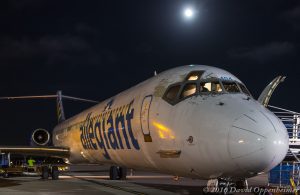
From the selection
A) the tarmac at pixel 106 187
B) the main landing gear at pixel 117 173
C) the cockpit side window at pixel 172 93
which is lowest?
the tarmac at pixel 106 187

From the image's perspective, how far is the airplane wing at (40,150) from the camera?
22781 millimetres

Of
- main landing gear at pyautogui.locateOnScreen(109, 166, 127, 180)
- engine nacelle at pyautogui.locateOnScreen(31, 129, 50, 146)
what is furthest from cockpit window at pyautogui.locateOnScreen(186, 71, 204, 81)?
engine nacelle at pyautogui.locateOnScreen(31, 129, 50, 146)

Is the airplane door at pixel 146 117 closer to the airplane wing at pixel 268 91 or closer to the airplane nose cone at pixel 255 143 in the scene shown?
the airplane nose cone at pixel 255 143

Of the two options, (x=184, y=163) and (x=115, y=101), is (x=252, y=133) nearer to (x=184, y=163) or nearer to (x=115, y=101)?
(x=184, y=163)

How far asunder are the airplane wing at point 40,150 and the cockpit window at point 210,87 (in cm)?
1388

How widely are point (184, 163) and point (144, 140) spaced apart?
2.12 metres

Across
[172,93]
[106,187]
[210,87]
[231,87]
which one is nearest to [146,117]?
[172,93]

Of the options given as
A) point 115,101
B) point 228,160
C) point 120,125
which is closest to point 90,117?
point 115,101

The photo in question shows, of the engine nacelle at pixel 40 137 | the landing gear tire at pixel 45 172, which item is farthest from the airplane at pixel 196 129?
the engine nacelle at pixel 40 137

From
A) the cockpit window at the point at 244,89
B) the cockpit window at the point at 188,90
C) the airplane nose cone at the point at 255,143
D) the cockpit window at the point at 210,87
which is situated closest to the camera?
the airplane nose cone at the point at 255,143

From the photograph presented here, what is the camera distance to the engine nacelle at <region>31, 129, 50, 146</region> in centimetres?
2936

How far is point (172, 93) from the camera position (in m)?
10.4

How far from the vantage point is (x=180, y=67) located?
11.4m

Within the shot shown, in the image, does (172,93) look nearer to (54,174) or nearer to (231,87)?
(231,87)
